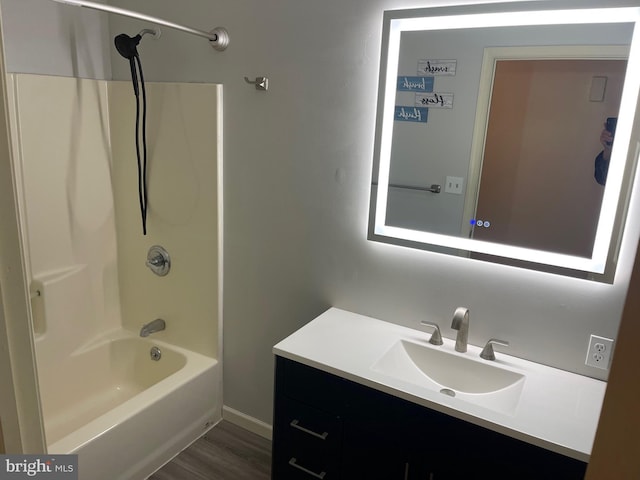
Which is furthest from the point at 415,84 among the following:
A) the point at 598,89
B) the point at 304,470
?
the point at 304,470

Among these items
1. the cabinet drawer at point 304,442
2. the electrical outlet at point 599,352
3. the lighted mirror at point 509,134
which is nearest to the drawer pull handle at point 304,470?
the cabinet drawer at point 304,442

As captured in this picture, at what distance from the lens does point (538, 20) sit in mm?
1505

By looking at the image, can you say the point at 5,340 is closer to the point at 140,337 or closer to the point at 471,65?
the point at 471,65

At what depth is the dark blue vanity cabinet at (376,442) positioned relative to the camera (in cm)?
134

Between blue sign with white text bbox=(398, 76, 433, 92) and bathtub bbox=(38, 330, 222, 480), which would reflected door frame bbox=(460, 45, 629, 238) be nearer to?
blue sign with white text bbox=(398, 76, 433, 92)

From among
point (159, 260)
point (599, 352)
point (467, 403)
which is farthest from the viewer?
point (159, 260)

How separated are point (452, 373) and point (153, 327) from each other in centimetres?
156

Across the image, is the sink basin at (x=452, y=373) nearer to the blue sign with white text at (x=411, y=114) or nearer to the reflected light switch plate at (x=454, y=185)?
the reflected light switch plate at (x=454, y=185)

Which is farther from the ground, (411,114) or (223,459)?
(411,114)

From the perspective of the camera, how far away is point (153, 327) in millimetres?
2504

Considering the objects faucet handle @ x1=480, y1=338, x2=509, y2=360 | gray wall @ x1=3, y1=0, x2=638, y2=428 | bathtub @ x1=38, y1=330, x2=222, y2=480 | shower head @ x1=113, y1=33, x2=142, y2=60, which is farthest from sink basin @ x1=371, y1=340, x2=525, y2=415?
shower head @ x1=113, y1=33, x2=142, y2=60

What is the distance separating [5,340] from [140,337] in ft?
6.60

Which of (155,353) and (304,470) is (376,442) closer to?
(304,470)

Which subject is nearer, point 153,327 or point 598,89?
point 598,89
